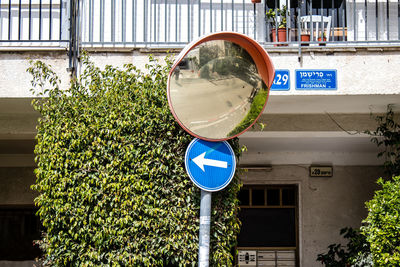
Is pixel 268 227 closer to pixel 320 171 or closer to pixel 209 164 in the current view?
pixel 320 171

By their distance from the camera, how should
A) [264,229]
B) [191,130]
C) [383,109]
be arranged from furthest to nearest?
[264,229] < [383,109] < [191,130]

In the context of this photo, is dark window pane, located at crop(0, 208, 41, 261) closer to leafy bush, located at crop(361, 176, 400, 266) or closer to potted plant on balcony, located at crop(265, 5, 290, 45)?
potted plant on balcony, located at crop(265, 5, 290, 45)

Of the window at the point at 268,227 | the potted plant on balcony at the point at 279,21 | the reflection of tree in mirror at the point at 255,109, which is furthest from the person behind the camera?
the window at the point at 268,227

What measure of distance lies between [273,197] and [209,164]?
569 centimetres

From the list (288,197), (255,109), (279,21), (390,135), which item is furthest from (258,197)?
(255,109)

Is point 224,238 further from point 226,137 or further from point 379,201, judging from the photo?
point 379,201

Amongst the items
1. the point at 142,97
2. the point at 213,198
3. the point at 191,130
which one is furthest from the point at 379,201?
the point at 142,97

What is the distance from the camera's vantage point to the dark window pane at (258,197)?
31.4 ft

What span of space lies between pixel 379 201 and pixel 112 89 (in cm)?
335

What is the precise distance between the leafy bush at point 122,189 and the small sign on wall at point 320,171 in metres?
4.71

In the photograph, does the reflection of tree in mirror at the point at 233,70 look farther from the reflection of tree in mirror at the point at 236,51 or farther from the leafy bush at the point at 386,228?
the leafy bush at the point at 386,228

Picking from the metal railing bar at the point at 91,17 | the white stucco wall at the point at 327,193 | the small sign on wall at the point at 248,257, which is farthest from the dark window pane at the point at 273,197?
the metal railing bar at the point at 91,17

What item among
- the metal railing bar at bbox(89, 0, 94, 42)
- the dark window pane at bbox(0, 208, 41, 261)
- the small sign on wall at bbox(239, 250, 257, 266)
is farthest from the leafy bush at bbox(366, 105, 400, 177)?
the dark window pane at bbox(0, 208, 41, 261)

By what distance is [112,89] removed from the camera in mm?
5023
